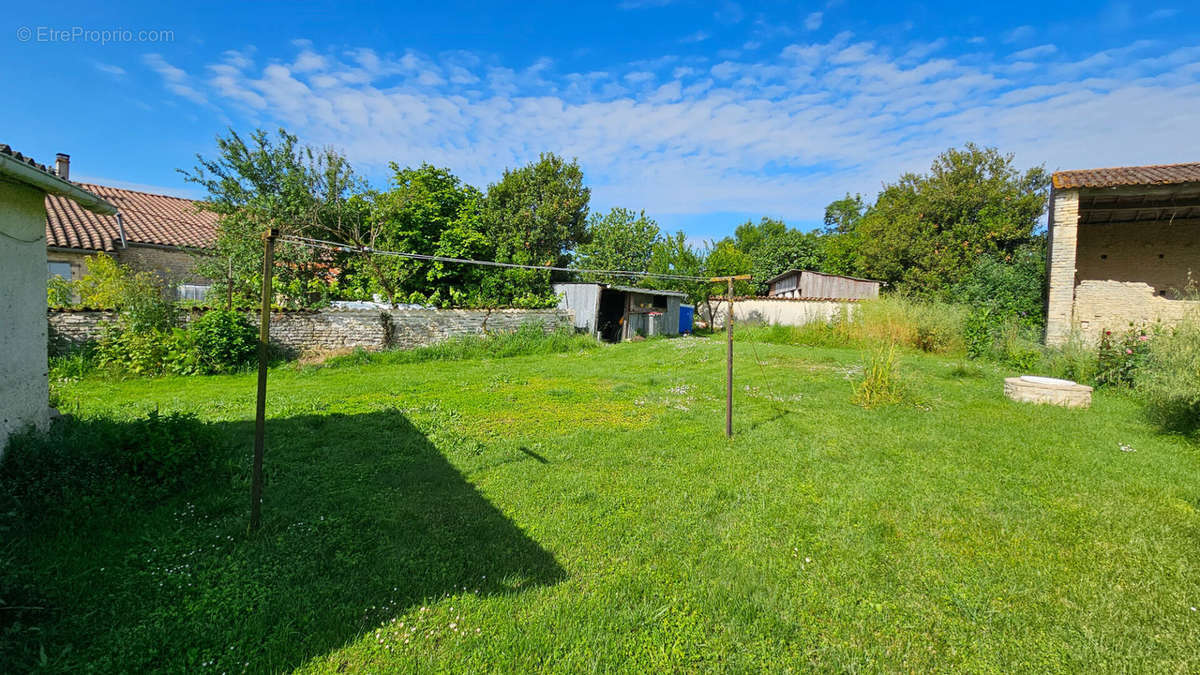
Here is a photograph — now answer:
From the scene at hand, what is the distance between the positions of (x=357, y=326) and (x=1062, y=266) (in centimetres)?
1790

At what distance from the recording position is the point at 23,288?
12.8ft

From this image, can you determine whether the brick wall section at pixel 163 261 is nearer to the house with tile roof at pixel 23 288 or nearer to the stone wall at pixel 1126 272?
the house with tile roof at pixel 23 288

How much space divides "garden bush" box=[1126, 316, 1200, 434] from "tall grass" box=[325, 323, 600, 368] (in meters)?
12.8

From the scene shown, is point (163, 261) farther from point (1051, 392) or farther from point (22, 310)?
point (1051, 392)

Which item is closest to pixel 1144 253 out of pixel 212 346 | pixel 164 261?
pixel 212 346

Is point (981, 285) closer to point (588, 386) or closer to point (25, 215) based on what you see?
point (588, 386)

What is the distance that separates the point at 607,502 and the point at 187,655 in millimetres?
2814

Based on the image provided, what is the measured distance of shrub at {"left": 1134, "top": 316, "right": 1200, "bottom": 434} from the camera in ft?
18.1

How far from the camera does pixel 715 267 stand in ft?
89.1

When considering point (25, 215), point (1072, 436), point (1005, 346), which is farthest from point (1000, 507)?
point (1005, 346)

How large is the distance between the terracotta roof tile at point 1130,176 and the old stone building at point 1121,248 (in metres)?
0.01

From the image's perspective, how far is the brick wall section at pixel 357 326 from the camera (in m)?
9.45

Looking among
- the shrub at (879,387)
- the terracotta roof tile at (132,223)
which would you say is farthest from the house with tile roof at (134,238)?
the shrub at (879,387)

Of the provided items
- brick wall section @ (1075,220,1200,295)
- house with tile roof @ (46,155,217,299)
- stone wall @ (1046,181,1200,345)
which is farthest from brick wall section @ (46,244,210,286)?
brick wall section @ (1075,220,1200,295)
